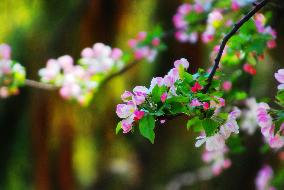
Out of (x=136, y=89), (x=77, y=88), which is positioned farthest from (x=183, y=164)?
(x=136, y=89)

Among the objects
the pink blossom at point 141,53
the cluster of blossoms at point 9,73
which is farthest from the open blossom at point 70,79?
the pink blossom at point 141,53

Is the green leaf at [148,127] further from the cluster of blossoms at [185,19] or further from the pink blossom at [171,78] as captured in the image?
the cluster of blossoms at [185,19]

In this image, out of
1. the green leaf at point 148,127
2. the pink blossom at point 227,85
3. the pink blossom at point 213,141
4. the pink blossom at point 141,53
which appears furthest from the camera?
the pink blossom at point 141,53

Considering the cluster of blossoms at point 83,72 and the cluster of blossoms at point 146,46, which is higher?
the cluster of blossoms at point 146,46

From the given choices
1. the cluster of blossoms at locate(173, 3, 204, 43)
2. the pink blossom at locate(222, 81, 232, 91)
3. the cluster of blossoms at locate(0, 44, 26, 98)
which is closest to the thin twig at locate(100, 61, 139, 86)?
the cluster of blossoms at locate(173, 3, 204, 43)

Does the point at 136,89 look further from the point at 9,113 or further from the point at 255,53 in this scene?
the point at 9,113

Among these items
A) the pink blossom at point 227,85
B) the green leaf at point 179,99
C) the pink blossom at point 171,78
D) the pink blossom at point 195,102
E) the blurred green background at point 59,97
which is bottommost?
the pink blossom at point 195,102

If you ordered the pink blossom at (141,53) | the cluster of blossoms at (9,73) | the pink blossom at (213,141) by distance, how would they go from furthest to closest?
the pink blossom at (141,53) → the cluster of blossoms at (9,73) → the pink blossom at (213,141)
